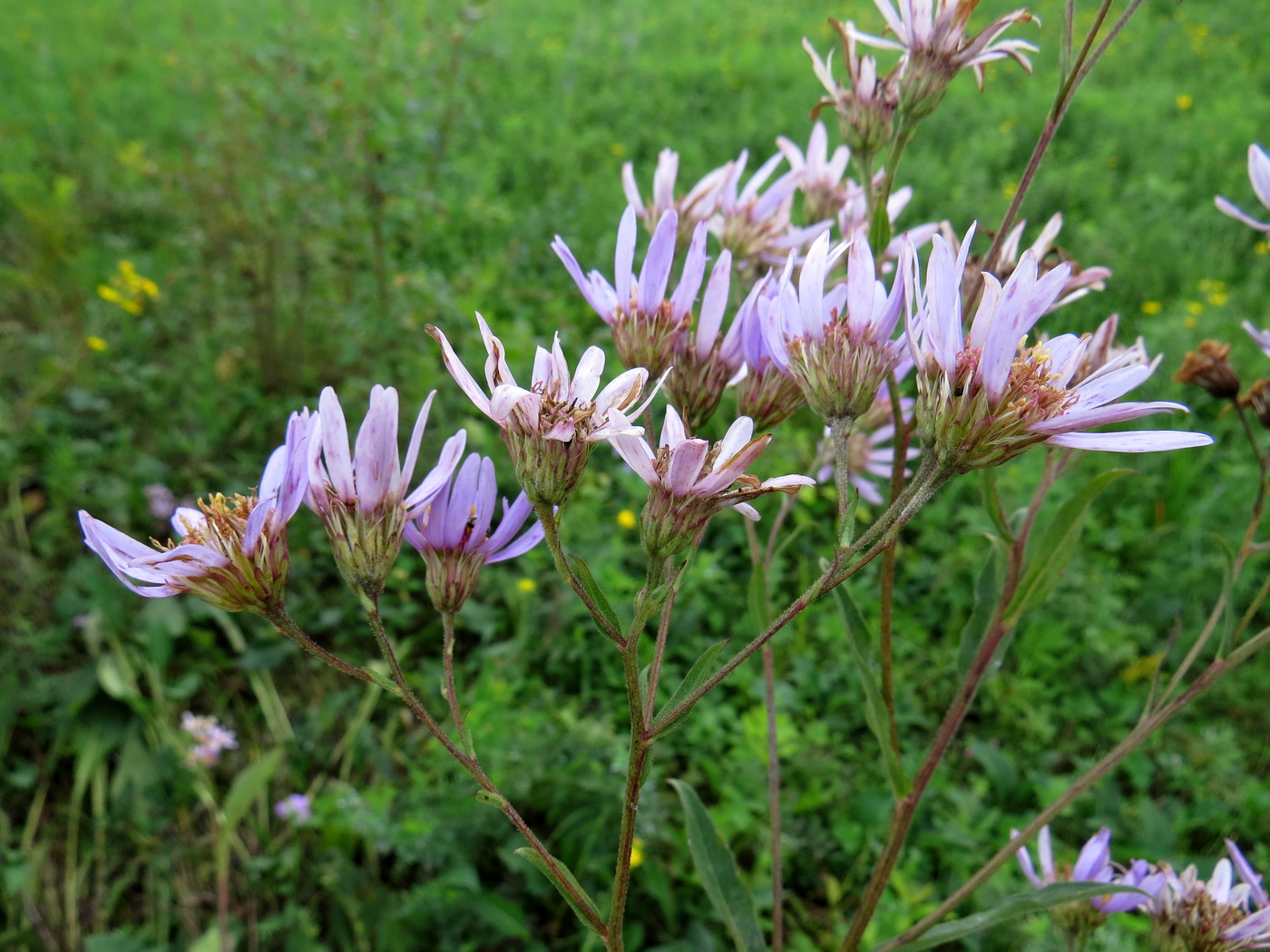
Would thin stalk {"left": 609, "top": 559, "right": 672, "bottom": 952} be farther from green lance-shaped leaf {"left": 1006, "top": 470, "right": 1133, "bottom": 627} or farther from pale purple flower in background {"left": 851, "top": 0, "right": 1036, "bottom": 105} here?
pale purple flower in background {"left": 851, "top": 0, "right": 1036, "bottom": 105}

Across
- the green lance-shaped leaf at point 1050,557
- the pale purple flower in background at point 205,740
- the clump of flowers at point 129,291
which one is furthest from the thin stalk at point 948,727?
the clump of flowers at point 129,291

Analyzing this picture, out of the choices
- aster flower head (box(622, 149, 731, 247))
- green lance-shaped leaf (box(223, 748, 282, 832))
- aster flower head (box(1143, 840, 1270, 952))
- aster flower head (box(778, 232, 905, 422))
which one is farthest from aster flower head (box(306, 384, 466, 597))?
green lance-shaped leaf (box(223, 748, 282, 832))

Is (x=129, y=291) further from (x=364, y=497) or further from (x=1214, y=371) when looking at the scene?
(x=1214, y=371)

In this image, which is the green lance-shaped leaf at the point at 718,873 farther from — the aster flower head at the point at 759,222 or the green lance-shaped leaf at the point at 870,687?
the aster flower head at the point at 759,222

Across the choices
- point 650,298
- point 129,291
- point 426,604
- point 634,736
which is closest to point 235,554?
point 634,736

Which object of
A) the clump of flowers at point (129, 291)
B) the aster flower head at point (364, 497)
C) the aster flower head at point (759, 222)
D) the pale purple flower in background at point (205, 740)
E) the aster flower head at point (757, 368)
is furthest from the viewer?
the clump of flowers at point (129, 291)

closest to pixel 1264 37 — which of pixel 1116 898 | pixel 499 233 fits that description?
pixel 499 233
